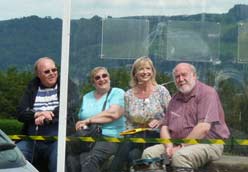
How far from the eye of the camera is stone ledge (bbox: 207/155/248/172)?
629 centimetres

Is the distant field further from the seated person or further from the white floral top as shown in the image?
the seated person

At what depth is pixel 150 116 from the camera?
6.48 meters

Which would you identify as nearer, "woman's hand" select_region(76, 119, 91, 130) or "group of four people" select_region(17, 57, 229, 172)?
"group of four people" select_region(17, 57, 229, 172)

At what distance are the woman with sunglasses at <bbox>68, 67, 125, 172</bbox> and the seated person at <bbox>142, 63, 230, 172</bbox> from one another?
0.42 metres

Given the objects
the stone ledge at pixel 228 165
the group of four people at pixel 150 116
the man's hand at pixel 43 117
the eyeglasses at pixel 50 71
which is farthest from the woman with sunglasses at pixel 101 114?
the stone ledge at pixel 228 165

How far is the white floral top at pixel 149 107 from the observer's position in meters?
6.46

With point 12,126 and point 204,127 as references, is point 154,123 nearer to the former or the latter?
point 204,127

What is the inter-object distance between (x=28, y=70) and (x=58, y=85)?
34 centimetres

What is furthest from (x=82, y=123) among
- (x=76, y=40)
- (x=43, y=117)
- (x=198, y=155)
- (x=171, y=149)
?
(x=198, y=155)

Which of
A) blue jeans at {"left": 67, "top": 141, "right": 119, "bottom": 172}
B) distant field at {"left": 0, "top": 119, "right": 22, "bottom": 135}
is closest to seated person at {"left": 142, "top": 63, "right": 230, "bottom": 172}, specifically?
blue jeans at {"left": 67, "top": 141, "right": 119, "bottom": 172}

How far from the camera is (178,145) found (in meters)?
6.39

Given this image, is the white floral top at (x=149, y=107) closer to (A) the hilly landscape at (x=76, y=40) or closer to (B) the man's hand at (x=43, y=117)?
(A) the hilly landscape at (x=76, y=40)

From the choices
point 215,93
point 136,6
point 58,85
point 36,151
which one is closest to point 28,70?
point 58,85

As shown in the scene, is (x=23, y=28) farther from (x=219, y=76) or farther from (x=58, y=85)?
(x=219, y=76)
